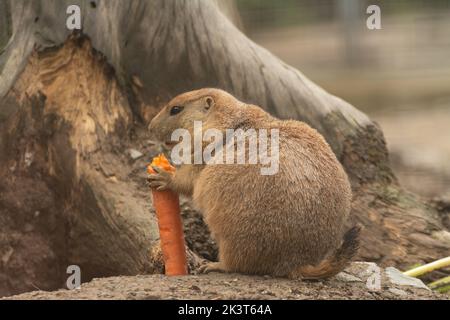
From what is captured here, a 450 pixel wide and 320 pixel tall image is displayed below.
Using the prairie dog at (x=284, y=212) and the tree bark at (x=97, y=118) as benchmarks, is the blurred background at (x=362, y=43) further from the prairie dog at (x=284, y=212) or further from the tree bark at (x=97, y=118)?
the prairie dog at (x=284, y=212)

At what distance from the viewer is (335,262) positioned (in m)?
5.99

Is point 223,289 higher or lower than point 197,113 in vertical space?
lower

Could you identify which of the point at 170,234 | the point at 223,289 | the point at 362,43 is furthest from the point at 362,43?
the point at 223,289

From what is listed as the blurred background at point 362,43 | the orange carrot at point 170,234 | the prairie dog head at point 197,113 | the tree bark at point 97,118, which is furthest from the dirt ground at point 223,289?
the blurred background at point 362,43

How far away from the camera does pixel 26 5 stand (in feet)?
24.1

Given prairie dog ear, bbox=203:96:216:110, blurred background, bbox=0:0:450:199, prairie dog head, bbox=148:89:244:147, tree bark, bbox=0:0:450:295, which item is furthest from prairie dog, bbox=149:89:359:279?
blurred background, bbox=0:0:450:199

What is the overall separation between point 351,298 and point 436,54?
923cm

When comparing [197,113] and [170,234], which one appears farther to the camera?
[197,113]

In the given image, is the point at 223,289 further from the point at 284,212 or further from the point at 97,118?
the point at 97,118

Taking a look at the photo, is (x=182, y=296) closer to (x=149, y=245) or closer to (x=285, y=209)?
(x=285, y=209)

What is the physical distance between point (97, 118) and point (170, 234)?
4.94 ft

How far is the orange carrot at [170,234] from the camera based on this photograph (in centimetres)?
641

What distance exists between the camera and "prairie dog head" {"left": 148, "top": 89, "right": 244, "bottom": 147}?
6598 mm

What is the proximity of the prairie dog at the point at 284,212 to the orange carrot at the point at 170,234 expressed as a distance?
23 centimetres
